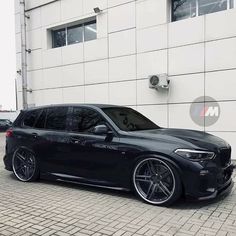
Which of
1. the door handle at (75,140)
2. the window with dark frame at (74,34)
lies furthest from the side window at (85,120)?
the window with dark frame at (74,34)

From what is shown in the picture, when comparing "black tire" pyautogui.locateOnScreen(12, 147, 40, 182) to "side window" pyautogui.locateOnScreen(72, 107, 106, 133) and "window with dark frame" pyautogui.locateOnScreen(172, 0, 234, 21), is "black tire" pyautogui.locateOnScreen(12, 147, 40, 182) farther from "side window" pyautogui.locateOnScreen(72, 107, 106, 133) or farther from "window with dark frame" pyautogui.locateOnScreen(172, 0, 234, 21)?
"window with dark frame" pyautogui.locateOnScreen(172, 0, 234, 21)

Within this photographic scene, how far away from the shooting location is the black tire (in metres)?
6.64

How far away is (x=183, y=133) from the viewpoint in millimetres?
5590

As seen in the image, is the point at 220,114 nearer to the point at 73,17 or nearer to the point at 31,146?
the point at 31,146

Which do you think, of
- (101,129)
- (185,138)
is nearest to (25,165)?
(101,129)

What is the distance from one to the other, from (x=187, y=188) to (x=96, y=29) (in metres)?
9.49

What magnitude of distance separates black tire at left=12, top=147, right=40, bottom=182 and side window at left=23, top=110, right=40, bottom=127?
0.57 meters

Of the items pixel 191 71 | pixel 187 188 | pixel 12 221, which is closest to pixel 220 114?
pixel 191 71

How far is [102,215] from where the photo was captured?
4.59 metres

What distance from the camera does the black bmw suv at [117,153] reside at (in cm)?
484

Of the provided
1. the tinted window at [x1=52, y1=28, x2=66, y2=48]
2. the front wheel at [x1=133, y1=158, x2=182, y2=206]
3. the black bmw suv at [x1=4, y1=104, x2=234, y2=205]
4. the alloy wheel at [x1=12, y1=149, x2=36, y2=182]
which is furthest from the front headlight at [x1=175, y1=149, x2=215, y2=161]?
the tinted window at [x1=52, y1=28, x2=66, y2=48]

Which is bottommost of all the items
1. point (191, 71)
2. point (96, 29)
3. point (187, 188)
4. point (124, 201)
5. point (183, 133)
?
point (124, 201)

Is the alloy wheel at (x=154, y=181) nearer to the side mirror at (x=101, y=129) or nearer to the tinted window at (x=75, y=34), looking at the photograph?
the side mirror at (x=101, y=129)

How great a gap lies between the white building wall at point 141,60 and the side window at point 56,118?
4.94 metres
